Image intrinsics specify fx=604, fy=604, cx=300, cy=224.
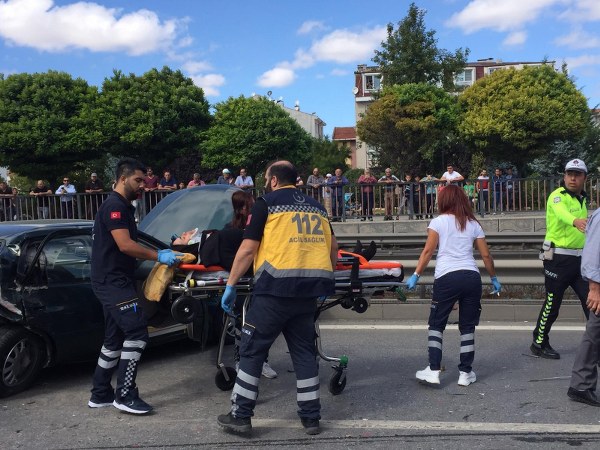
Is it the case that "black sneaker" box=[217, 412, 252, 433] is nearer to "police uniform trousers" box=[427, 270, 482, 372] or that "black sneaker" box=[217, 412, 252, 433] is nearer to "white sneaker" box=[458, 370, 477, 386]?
"police uniform trousers" box=[427, 270, 482, 372]

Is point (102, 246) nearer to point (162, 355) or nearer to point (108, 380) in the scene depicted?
point (108, 380)

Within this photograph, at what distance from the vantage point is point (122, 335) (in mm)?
4613

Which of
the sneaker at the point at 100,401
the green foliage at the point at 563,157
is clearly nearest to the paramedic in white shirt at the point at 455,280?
the sneaker at the point at 100,401

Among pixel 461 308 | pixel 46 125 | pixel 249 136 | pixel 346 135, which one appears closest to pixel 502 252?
pixel 461 308

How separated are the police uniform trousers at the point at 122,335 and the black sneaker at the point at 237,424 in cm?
85

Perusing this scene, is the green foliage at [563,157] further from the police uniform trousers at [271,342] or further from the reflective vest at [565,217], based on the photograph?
the police uniform trousers at [271,342]

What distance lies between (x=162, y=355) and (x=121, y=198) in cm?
227

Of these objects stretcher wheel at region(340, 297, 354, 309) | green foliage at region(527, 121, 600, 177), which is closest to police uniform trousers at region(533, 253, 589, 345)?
stretcher wheel at region(340, 297, 354, 309)

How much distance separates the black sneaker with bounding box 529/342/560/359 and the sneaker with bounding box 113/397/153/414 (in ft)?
12.4

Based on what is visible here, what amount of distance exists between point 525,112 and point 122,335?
25078mm

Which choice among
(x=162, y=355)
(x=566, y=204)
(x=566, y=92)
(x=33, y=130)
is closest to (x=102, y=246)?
(x=162, y=355)

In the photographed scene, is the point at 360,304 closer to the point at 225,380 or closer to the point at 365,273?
the point at 365,273

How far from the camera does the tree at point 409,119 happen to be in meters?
29.0

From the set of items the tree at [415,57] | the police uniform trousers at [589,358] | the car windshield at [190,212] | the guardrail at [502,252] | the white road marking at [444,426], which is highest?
the tree at [415,57]
